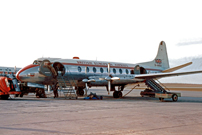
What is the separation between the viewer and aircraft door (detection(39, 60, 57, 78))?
2443cm

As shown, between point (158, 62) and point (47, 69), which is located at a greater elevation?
point (158, 62)

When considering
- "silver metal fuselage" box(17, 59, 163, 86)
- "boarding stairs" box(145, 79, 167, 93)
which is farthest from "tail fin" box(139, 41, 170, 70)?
"boarding stairs" box(145, 79, 167, 93)

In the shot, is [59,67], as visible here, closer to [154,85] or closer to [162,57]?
[154,85]

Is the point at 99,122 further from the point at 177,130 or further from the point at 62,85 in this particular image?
the point at 62,85

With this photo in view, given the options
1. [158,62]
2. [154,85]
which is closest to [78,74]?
[154,85]

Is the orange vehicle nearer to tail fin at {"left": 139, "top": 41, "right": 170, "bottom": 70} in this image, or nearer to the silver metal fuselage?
the silver metal fuselage

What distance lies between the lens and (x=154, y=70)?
34594 millimetres

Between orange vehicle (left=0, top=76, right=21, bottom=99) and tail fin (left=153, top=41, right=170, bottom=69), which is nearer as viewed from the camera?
orange vehicle (left=0, top=76, right=21, bottom=99)

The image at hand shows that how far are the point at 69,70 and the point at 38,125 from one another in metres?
16.4

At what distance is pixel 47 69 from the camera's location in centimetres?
2477

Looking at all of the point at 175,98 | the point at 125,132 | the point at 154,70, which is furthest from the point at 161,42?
the point at 125,132

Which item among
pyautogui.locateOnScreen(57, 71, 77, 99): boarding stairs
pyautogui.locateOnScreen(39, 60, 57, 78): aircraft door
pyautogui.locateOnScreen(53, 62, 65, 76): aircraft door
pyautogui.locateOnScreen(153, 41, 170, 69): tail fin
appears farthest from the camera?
pyautogui.locateOnScreen(153, 41, 170, 69): tail fin

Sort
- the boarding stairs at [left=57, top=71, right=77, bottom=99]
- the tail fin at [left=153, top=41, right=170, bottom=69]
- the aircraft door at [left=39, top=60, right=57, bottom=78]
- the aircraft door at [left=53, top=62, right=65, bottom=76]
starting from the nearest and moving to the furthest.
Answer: the aircraft door at [left=39, top=60, right=57, bottom=78] → the boarding stairs at [left=57, top=71, right=77, bottom=99] → the aircraft door at [left=53, top=62, right=65, bottom=76] → the tail fin at [left=153, top=41, right=170, bottom=69]

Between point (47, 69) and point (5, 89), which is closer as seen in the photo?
point (5, 89)
